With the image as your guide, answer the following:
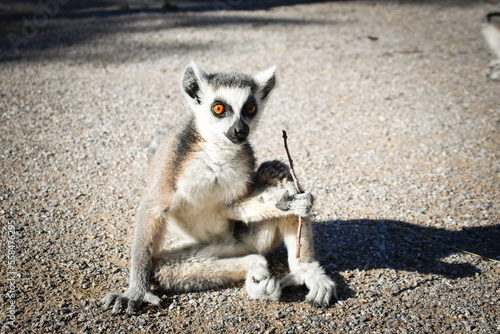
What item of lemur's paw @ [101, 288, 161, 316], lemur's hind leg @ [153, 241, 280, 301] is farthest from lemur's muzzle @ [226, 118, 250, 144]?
lemur's paw @ [101, 288, 161, 316]

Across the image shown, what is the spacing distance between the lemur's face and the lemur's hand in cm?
48

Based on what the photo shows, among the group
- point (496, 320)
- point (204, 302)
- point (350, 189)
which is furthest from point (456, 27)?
point (204, 302)

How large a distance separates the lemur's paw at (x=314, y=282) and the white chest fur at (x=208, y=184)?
Result: 0.67 meters

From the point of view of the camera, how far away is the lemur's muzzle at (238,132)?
8.66 feet

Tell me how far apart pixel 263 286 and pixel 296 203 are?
586mm

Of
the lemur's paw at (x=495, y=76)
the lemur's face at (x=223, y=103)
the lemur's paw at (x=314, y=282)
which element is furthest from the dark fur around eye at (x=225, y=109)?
the lemur's paw at (x=495, y=76)

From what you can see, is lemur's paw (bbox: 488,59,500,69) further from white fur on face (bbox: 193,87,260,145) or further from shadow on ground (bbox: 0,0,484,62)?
white fur on face (bbox: 193,87,260,145)

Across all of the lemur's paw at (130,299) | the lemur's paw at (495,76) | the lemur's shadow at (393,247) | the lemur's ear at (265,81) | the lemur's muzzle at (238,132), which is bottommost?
the lemur's shadow at (393,247)

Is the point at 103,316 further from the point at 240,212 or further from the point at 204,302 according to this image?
the point at 240,212

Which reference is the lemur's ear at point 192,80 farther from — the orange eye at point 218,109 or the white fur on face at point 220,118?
the orange eye at point 218,109

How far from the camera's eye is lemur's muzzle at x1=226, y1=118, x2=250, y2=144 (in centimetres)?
264

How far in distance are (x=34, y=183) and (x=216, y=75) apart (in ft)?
7.53

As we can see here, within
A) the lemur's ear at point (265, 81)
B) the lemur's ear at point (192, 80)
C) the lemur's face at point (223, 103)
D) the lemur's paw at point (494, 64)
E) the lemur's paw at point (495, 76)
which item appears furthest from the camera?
the lemur's paw at point (494, 64)

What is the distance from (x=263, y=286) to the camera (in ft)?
8.67
